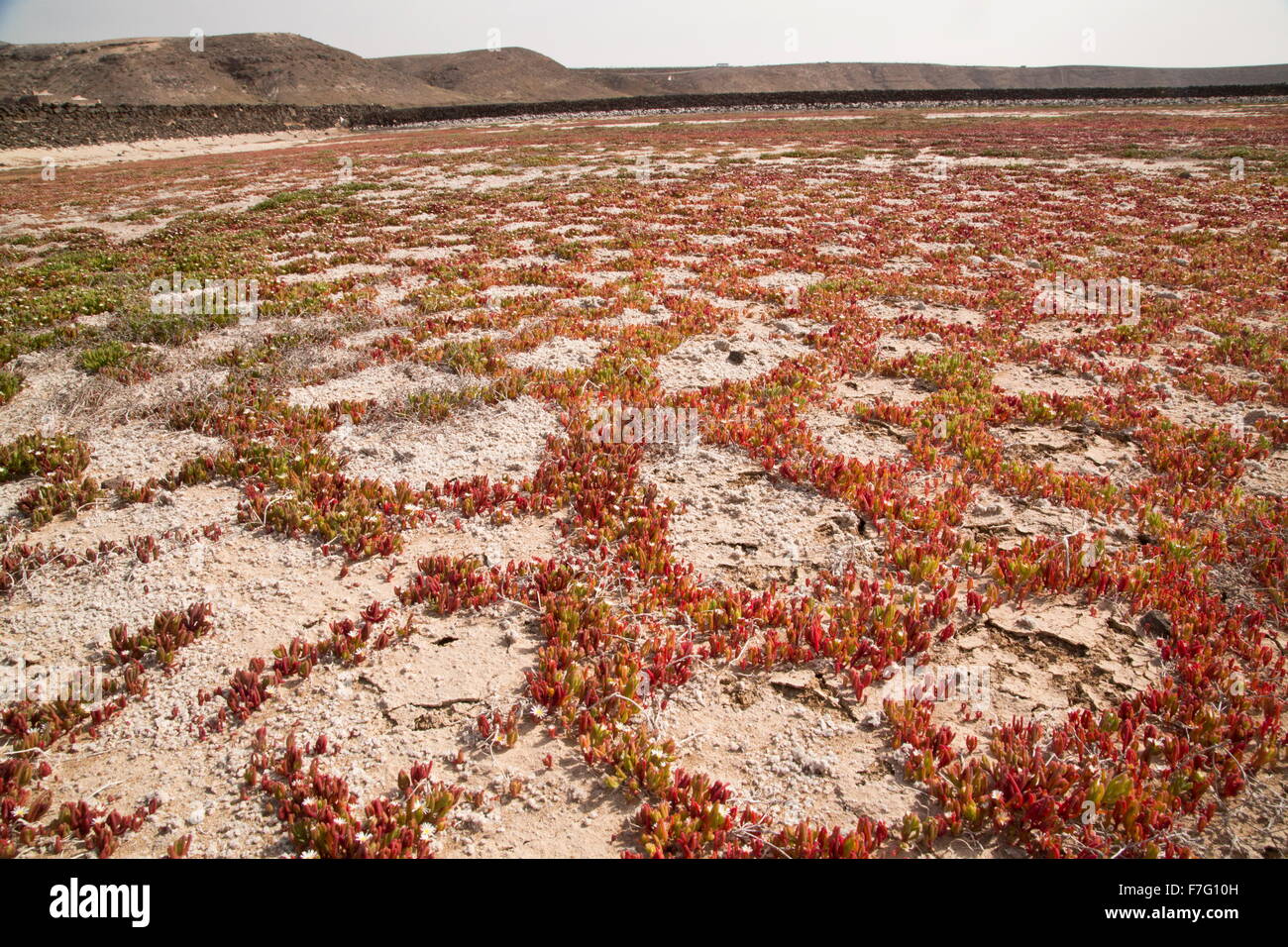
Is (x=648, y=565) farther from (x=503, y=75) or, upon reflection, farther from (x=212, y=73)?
(x=503, y=75)

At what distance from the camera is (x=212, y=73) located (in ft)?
423

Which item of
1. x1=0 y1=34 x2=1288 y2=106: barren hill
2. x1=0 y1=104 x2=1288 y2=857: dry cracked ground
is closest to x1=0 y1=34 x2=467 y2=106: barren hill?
x1=0 y1=34 x2=1288 y2=106: barren hill

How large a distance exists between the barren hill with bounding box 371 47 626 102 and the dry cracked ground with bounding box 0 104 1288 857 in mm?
170292

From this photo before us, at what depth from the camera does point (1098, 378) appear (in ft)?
34.0

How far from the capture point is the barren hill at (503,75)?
165375mm

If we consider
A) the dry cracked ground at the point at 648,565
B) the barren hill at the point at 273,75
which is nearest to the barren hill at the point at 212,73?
the barren hill at the point at 273,75

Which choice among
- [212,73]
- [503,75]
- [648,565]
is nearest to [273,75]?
[212,73]

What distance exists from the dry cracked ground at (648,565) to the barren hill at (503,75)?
170 m

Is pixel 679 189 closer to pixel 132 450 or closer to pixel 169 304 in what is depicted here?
pixel 169 304

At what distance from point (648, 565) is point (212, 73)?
16742 centimetres

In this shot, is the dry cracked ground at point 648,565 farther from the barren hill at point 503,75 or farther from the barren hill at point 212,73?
the barren hill at point 503,75

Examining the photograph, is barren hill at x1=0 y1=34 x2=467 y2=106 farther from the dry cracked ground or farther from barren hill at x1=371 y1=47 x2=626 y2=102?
the dry cracked ground
